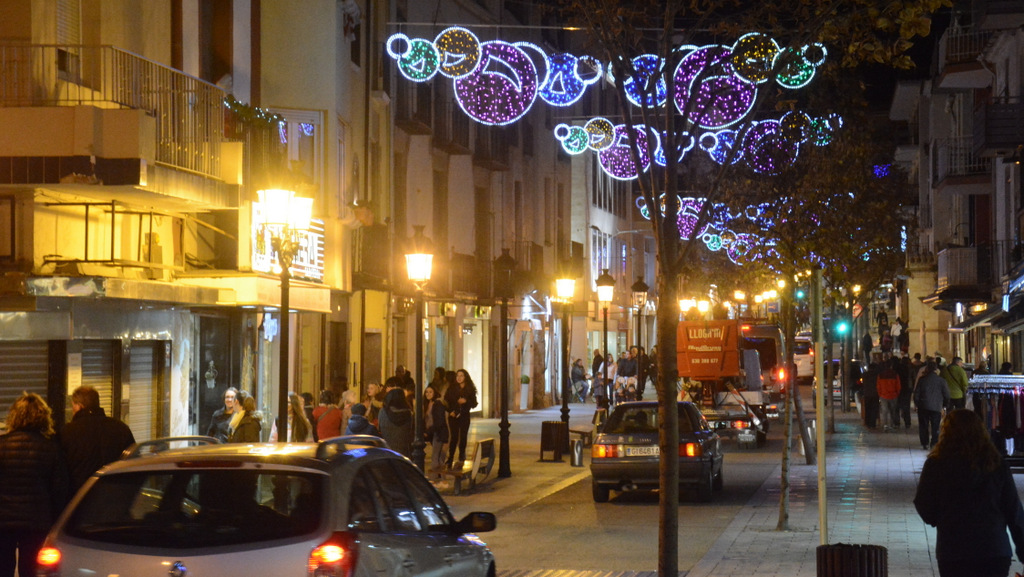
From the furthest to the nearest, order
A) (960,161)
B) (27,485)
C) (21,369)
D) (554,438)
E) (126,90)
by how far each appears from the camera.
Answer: (960,161) → (554,438) → (126,90) → (21,369) → (27,485)

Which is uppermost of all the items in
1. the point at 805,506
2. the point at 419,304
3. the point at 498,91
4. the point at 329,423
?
the point at 498,91

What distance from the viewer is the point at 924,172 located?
57.9 m

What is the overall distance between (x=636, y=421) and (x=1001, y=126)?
14.8m

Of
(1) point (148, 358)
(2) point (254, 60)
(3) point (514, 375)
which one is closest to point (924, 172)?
(3) point (514, 375)

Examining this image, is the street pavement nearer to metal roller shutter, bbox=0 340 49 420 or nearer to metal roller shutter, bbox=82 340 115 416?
metal roller shutter, bbox=82 340 115 416

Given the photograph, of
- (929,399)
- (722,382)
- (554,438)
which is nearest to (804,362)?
(722,382)

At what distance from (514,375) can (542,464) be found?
18.4 metres

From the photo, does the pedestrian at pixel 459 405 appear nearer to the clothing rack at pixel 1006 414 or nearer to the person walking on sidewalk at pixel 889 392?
the clothing rack at pixel 1006 414

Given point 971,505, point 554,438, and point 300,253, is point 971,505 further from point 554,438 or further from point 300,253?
point 554,438

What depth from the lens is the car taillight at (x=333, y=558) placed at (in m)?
6.54

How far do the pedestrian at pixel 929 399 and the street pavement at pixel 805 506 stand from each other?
479mm

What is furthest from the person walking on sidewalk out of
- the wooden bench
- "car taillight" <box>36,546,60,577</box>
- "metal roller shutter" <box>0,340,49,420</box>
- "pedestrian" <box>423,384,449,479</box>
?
"car taillight" <box>36,546,60,577</box>

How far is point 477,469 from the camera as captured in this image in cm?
2188

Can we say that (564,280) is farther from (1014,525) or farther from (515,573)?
(1014,525)
